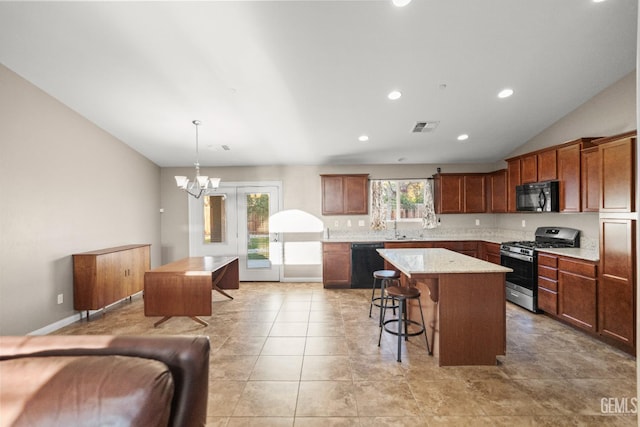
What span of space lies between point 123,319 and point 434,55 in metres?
4.81

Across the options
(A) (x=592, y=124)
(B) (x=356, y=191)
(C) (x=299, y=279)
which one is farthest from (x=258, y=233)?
(A) (x=592, y=124)

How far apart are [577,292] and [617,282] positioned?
1.55 ft

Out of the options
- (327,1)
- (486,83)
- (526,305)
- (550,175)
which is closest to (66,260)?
(327,1)

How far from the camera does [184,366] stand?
1.14m

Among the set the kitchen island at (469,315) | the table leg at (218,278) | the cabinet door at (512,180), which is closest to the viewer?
the kitchen island at (469,315)

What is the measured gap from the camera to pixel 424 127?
4.27 metres

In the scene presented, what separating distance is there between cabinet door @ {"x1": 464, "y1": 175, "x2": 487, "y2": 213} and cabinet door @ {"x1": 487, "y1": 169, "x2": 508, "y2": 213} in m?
0.11

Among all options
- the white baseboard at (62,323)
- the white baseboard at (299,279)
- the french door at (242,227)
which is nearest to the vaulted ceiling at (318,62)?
the french door at (242,227)

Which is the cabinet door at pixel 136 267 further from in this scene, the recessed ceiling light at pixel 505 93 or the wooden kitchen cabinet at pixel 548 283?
the wooden kitchen cabinet at pixel 548 283

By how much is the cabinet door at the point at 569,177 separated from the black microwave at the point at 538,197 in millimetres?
82

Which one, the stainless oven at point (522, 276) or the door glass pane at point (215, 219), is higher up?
the door glass pane at point (215, 219)

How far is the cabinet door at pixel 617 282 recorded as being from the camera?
265cm

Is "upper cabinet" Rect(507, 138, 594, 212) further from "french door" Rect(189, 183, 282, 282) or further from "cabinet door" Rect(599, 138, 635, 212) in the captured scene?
"french door" Rect(189, 183, 282, 282)

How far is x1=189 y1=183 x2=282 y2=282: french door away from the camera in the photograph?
19.0 ft
